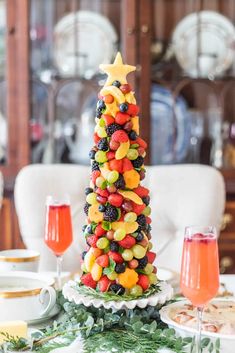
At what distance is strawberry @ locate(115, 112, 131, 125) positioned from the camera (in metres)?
1.29

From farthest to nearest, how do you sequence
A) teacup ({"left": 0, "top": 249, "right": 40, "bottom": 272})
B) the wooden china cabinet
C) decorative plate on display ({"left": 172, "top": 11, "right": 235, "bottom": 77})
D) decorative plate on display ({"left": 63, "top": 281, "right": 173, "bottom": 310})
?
decorative plate on display ({"left": 172, "top": 11, "right": 235, "bottom": 77}) → the wooden china cabinet → teacup ({"left": 0, "top": 249, "right": 40, "bottom": 272}) → decorative plate on display ({"left": 63, "top": 281, "right": 173, "bottom": 310})

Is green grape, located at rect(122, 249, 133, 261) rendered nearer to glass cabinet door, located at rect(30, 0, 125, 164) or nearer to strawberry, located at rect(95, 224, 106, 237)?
strawberry, located at rect(95, 224, 106, 237)

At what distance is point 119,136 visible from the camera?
4.19ft

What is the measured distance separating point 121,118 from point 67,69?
1.69 m

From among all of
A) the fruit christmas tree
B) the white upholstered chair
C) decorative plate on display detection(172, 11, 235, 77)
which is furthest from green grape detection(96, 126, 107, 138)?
decorative plate on display detection(172, 11, 235, 77)

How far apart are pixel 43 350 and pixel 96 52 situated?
1987 mm

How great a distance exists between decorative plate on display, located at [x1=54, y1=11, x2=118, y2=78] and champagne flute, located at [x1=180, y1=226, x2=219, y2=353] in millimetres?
1865

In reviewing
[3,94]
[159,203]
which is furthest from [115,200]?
[3,94]

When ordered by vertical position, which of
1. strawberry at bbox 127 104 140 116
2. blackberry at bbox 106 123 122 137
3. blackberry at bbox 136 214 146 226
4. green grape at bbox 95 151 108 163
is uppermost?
strawberry at bbox 127 104 140 116

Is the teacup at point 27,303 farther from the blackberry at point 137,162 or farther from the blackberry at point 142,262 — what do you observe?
the blackberry at point 137,162

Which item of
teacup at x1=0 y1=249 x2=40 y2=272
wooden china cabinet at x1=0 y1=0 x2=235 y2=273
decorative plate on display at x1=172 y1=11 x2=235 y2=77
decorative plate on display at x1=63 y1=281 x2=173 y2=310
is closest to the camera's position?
decorative plate on display at x1=63 y1=281 x2=173 y2=310

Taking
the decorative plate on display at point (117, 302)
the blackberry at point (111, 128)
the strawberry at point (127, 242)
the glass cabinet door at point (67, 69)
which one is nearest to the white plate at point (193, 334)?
the decorative plate on display at point (117, 302)

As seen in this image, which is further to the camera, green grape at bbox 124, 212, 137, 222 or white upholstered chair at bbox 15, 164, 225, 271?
white upholstered chair at bbox 15, 164, 225, 271

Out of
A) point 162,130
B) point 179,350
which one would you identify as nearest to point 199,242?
point 179,350
